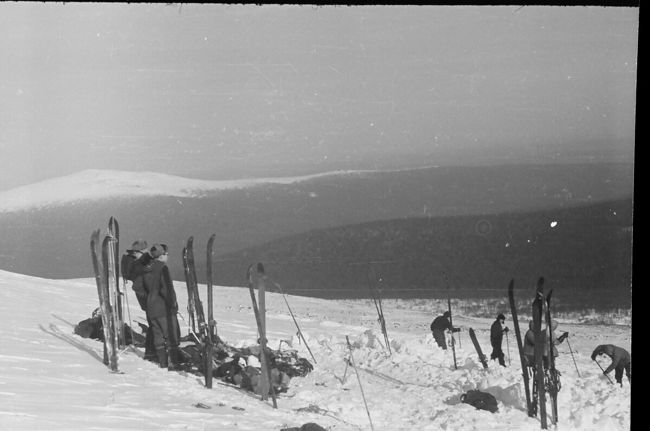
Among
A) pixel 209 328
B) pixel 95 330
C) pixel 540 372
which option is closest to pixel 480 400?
pixel 540 372

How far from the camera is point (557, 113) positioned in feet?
18.8

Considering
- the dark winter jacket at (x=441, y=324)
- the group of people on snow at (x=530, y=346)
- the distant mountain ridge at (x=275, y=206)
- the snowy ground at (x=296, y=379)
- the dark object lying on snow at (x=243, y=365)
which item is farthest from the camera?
the dark winter jacket at (x=441, y=324)

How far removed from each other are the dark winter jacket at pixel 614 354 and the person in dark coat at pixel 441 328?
39.8 inches

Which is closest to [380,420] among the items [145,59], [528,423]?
[528,423]

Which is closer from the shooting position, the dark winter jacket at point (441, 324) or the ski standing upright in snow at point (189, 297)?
the ski standing upright in snow at point (189, 297)

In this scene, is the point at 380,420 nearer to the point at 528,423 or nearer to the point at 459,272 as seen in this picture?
the point at 528,423

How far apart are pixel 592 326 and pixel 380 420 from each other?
2.09 meters

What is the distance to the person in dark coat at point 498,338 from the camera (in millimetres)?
5727

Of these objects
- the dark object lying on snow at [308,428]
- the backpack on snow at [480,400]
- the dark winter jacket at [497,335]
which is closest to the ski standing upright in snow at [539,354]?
the backpack on snow at [480,400]

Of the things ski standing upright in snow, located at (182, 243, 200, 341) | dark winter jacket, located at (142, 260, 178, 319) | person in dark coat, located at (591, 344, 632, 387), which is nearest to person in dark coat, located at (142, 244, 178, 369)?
dark winter jacket, located at (142, 260, 178, 319)

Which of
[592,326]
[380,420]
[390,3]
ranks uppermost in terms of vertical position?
[390,3]

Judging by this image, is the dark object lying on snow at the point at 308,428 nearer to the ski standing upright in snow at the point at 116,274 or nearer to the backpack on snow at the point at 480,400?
the backpack on snow at the point at 480,400

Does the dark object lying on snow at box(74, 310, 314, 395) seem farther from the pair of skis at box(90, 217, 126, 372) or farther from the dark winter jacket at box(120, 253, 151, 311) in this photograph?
the dark winter jacket at box(120, 253, 151, 311)

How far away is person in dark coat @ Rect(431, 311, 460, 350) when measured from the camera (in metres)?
5.87
